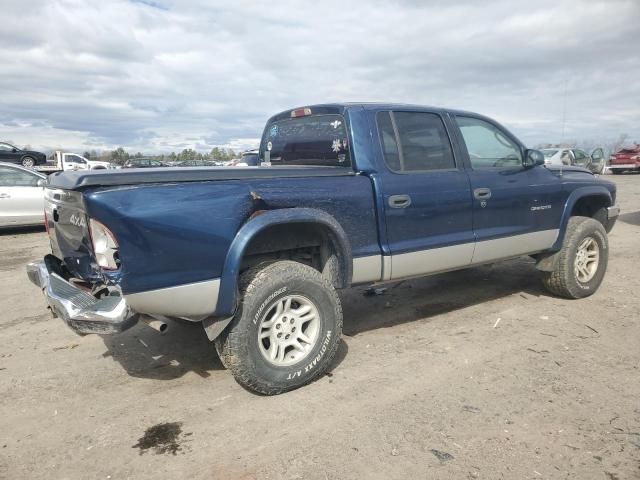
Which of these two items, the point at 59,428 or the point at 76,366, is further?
the point at 76,366

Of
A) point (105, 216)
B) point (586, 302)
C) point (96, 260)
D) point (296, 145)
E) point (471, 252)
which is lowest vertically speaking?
point (586, 302)

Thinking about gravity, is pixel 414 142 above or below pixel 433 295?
above

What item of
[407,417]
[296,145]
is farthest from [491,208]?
[407,417]

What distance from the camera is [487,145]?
473cm

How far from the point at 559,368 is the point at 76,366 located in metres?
3.60

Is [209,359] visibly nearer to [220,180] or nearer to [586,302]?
[220,180]

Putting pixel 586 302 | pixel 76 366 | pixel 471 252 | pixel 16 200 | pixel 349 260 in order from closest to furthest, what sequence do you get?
pixel 349 260
pixel 76 366
pixel 471 252
pixel 586 302
pixel 16 200

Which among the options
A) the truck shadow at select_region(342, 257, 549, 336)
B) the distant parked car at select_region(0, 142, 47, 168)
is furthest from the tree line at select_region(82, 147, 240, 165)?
the truck shadow at select_region(342, 257, 549, 336)

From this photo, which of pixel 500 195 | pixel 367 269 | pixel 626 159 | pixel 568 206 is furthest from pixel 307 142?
pixel 626 159

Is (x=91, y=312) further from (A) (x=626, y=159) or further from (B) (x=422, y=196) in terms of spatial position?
(A) (x=626, y=159)

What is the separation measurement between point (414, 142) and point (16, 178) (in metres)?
9.22

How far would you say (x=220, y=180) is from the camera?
3088mm

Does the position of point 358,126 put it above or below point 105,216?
above

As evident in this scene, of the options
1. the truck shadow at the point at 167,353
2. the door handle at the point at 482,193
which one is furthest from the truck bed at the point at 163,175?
the door handle at the point at 482,193
